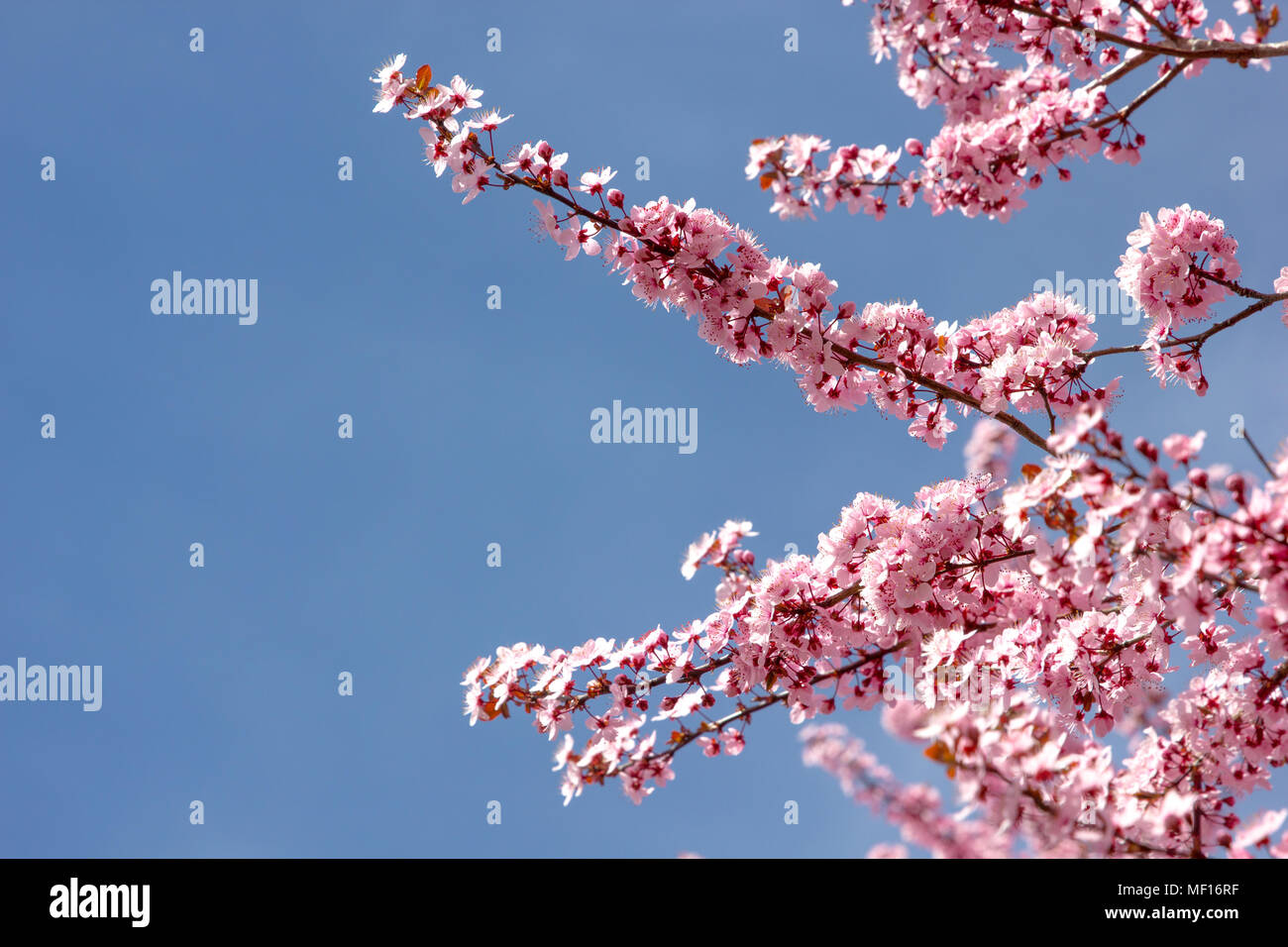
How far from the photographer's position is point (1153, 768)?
4020 mm

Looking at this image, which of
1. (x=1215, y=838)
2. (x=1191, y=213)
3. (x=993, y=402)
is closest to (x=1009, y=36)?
(x=1191, y=213)

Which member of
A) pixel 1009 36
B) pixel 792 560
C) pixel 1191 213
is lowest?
pixel 792 560

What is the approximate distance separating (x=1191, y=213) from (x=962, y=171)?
1.44 meters

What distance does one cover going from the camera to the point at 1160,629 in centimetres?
430

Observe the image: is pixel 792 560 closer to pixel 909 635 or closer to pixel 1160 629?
pixel 909 635

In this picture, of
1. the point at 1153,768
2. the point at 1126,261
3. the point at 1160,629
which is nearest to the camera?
the point at 1153,768

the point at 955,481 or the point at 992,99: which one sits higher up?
the point at 992,99

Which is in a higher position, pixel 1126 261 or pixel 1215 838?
pixel 1126 261

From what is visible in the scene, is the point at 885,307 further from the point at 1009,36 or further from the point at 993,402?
the point at 1009,36

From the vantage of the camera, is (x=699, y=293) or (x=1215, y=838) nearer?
(x=1215, y=838)
